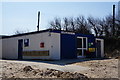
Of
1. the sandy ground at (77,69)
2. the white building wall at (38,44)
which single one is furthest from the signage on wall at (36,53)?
the sandy ground at (77,69)

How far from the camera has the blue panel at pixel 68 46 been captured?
17.0 m

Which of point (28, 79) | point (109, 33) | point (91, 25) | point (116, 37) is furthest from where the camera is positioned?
point (91, 25)

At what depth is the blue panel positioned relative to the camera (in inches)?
671

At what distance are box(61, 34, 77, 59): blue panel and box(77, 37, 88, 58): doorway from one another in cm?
108

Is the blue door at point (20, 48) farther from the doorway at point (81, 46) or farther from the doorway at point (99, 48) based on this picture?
the doorway at point (99, 48)

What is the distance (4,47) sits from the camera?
23.0 metres

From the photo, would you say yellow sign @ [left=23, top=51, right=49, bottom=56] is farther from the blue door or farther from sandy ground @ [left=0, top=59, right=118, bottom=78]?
sandy ground @ [left=0, top=59, right=118, bottom=78]

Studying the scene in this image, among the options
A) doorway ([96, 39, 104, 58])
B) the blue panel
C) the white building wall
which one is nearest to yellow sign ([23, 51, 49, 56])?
the white building wall

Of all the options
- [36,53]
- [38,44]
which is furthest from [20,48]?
[38,44]

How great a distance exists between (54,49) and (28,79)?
28.8 feet

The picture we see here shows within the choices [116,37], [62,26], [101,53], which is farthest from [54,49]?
[62,26]

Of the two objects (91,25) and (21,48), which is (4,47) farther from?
(91,25)

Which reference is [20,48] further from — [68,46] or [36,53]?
[68,46]

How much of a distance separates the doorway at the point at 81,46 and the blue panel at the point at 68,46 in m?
1.08
